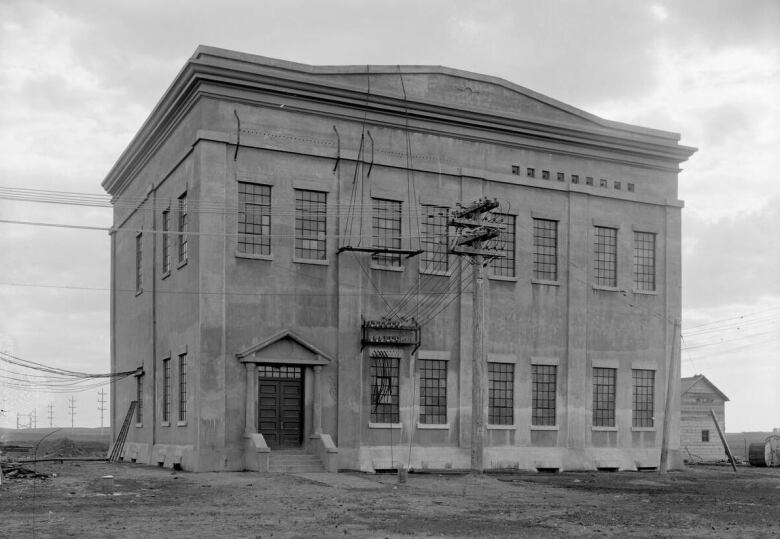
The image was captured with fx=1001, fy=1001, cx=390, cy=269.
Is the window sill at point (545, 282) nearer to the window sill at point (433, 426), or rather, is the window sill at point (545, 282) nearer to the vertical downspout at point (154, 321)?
the window sill at point (433, 426)

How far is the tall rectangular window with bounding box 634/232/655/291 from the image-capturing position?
130 ft

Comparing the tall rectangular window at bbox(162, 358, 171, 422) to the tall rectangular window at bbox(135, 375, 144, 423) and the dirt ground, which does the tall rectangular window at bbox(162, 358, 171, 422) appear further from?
the tall rectangular window at bbox(135, 375, 144, 423)

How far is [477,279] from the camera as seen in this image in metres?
30.6

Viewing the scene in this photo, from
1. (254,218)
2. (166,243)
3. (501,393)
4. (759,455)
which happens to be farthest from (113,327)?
(759,455)

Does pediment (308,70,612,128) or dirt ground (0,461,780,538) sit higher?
pediment (308,70,612,128)

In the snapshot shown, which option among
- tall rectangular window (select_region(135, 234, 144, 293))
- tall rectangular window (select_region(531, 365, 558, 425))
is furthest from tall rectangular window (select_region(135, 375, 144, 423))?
tall rectangular window (select_region(531, 365, 558, 425))

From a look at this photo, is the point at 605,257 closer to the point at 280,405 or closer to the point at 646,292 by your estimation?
the point at 646,292

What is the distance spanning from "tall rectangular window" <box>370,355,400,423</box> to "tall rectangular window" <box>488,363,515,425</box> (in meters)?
3.92

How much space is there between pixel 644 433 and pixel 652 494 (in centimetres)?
1221

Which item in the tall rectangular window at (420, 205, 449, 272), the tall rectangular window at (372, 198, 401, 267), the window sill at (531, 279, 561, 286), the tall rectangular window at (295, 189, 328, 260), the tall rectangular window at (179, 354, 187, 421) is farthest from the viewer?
the window sill at (531, 279, 561, 286)

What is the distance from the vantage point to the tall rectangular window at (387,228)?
3419 centimetres

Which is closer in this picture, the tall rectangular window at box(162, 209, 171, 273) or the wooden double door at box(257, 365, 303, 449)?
the wooden double door at box(257, 365, 303, 449)

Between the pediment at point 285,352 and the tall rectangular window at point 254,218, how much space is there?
2870 mm

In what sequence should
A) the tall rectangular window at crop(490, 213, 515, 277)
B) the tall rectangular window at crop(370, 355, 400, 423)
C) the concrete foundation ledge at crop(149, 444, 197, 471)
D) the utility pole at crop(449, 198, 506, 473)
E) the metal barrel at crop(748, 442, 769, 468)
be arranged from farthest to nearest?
the metal barrel at crop(748, 442, 769, 468) < the tall rectangular window at crop(490, 213, 515, 277) < the tall rectangular window at crop(370, 355, 400, 423) < the concrete foundation ledge at crop(149, 444, 197, 471) < the utility pole at crop(449, 198, 506, 473)
